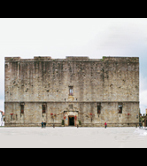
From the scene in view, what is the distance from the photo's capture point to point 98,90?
47250 mm

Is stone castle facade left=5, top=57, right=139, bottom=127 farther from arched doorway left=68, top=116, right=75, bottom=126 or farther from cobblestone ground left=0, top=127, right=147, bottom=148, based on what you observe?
cobblestone ground left=0, top=127, right=147, bottom=148

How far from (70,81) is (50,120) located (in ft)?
22.6

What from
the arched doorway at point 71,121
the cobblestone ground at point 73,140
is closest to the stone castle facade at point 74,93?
the arched doorway at point 71,121

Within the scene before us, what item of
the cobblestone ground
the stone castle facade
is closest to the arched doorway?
the stone castle facade

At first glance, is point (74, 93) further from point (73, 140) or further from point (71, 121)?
point (73, 140)

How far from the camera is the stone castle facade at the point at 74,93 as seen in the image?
47.2 meters

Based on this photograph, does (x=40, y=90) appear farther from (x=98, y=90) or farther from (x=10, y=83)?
(x=98, y=90)

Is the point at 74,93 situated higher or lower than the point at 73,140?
higher

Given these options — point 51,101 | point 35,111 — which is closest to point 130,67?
point 51,101

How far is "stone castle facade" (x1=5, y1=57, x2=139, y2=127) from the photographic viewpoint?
47.2 meters

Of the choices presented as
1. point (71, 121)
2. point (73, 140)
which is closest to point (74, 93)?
point (71, 121)

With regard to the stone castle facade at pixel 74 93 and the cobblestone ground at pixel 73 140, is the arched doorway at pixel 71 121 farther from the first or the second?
the cobblestone ground at pixel 73 140

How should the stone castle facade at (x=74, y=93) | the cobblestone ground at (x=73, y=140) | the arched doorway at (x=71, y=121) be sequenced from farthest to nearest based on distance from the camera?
the arched doorway at (x=71, y=121) < the stone castle facade at (x=74, y=93) < the cobblestone ground at (x=73, y=140)

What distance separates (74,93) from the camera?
1861 inches
